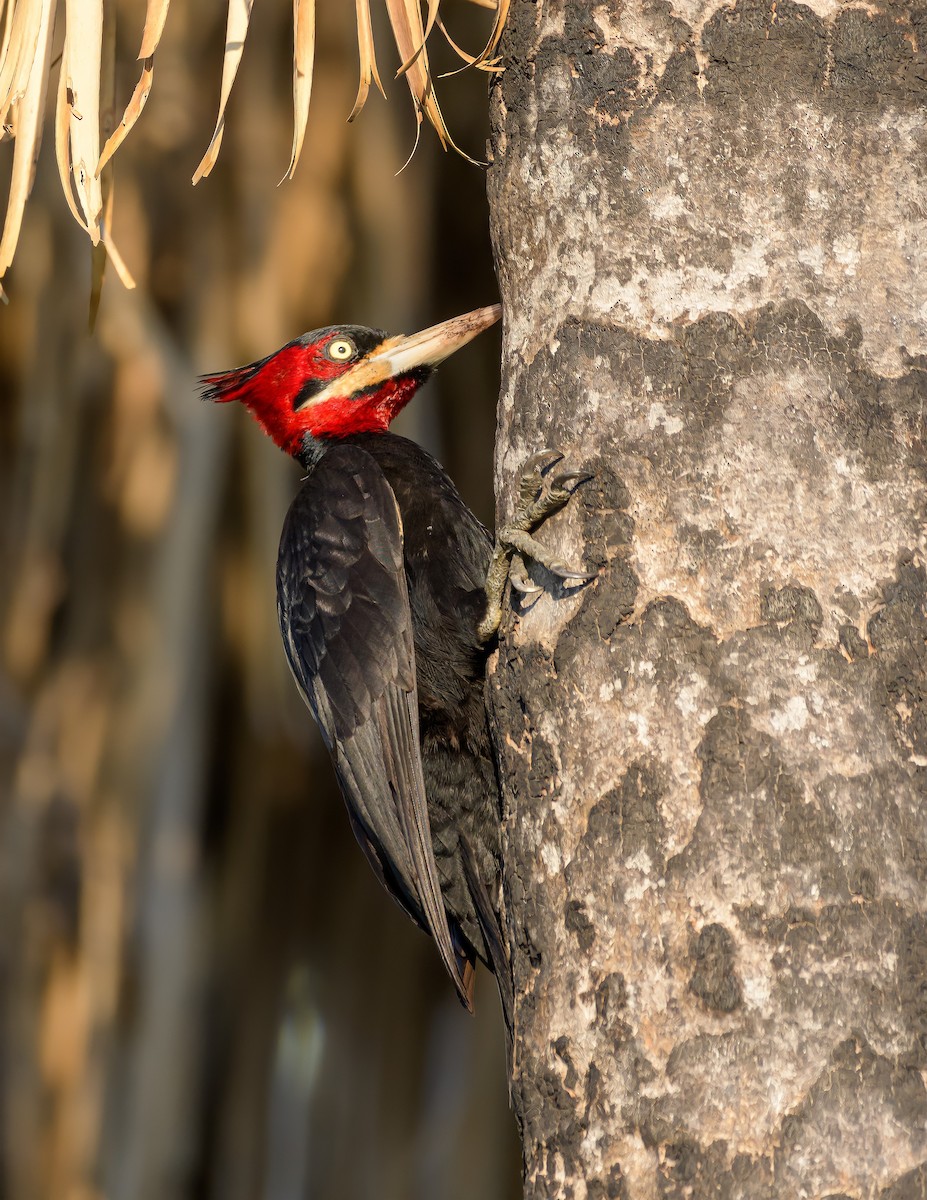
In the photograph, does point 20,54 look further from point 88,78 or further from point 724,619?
point 724,619

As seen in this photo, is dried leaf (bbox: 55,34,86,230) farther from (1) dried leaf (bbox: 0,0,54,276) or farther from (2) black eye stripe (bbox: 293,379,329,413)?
(2) black eye stripe (bbox: 293,379,329,413)

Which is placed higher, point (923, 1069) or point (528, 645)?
point (528, 645)

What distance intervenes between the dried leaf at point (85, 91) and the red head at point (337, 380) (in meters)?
1.12

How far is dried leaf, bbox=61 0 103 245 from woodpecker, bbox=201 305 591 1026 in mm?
874

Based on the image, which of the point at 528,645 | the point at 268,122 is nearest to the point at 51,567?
the point at 268,122

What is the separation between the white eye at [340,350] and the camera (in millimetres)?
3240

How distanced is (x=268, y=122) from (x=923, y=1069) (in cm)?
325

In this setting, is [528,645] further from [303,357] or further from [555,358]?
[303,357]

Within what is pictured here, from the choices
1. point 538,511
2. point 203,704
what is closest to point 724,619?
point 538,511

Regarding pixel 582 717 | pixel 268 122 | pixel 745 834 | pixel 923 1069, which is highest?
pixel 268 122

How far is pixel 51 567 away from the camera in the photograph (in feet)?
12.6

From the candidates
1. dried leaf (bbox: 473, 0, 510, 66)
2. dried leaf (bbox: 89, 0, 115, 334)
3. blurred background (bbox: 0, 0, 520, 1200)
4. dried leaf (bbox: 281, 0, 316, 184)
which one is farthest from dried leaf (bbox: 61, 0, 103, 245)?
blurred background (bbox: 0, 0, 520, 1200)

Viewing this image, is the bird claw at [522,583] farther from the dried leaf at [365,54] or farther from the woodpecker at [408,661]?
the dried leaf at [365,54]

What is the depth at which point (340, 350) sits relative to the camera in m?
3.25
